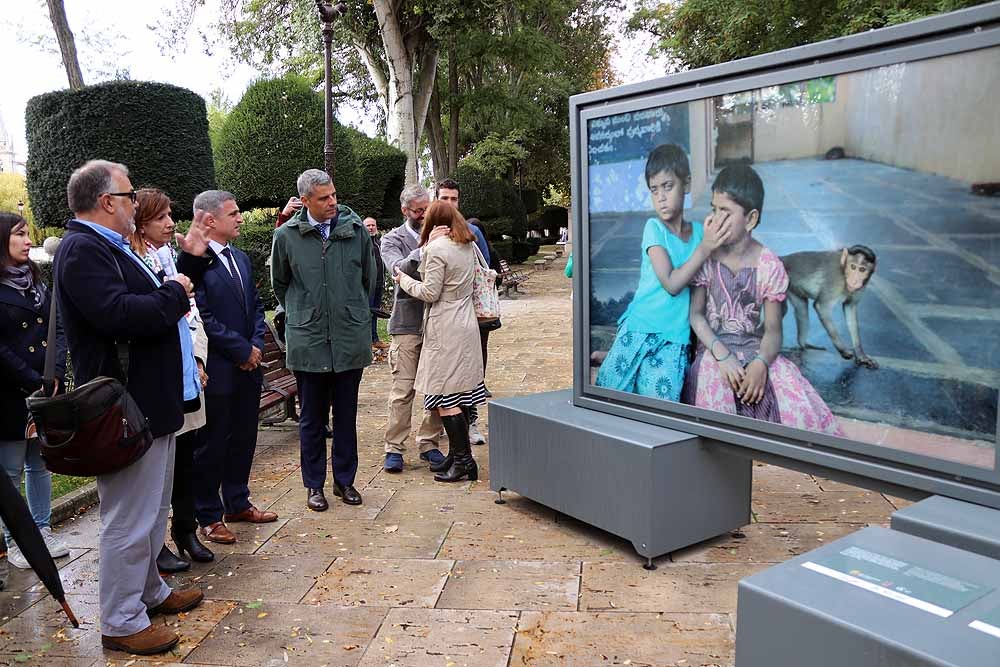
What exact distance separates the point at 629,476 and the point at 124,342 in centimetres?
239

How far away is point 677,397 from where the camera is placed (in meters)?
4.14

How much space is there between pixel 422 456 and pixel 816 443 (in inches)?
120

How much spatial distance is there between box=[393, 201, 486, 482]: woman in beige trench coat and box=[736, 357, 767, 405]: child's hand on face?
193 centimetres

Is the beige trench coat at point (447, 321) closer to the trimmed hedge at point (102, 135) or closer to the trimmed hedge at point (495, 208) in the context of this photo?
the trimmed hedge at point (102, 135)

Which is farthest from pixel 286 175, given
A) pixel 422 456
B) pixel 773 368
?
pixel 773 368

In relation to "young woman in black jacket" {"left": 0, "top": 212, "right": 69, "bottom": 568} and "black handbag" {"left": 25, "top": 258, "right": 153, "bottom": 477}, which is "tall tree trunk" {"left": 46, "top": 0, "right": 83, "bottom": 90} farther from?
"black handbag" {"left": 25, "top": 258, "right": 153, "bottom": 477}

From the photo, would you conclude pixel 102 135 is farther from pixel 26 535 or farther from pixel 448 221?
pixel 26 535

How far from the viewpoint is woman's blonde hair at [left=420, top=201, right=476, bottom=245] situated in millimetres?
5102

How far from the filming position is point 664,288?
408cm

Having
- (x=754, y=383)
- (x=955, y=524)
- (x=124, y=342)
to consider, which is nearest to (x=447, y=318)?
(x=754, y=383)

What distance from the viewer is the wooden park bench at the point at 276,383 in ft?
21.4

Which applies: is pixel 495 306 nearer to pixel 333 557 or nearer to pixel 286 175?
pixel 333 557

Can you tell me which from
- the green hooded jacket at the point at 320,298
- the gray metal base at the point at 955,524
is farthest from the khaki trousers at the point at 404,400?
the gray metal base at the point at 955,524

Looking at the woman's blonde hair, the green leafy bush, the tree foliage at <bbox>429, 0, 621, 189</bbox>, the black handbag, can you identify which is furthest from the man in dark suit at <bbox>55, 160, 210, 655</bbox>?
the tree foliage at <bbox>429, 0, 621, 189</bbox>
